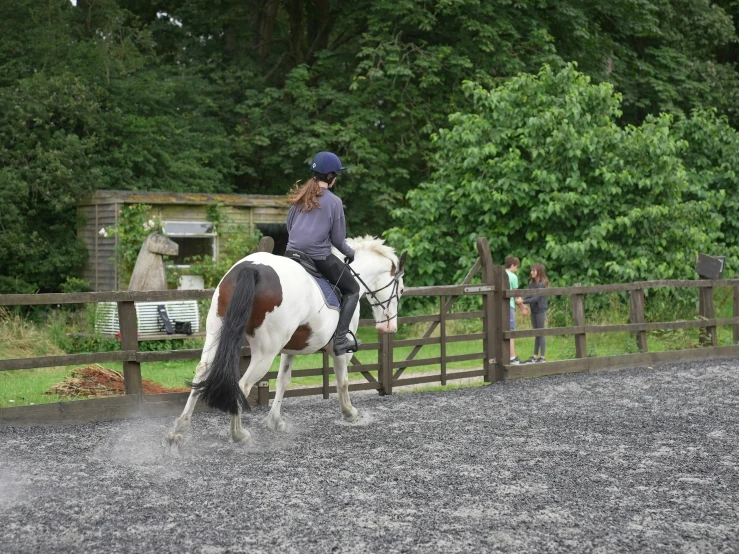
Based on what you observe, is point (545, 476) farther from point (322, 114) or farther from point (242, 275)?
point (322, 114)

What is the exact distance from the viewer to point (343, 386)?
927 centimetres

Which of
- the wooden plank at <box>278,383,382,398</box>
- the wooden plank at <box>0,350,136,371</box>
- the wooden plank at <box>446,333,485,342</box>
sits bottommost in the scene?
the wooden plank at <box>278,383,382,398</box>

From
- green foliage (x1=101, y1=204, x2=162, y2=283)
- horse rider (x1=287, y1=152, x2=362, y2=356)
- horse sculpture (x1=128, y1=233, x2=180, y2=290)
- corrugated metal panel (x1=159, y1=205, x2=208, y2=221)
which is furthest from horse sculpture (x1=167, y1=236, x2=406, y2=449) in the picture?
corrugated metal panel (x1=159, y1=205, x2=208, y2=221)

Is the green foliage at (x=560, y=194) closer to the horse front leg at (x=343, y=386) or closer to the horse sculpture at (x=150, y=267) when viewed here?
the horse sculpture at (x=150, y=267)

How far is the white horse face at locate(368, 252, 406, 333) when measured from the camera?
9859mm

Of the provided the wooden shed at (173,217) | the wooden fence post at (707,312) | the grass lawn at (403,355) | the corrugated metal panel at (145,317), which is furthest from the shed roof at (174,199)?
the wooden fence post at (707,312)

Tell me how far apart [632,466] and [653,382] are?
5.73 meters

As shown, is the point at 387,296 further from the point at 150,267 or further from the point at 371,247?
the point at 150,267

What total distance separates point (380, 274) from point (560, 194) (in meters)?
10.2

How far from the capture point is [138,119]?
2411cm

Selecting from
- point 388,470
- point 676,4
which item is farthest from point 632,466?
point 676,4

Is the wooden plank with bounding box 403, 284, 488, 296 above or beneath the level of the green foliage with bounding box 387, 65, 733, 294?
beneath

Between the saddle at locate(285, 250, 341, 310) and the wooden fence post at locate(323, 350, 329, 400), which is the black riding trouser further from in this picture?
the wooden fence post at locate(323, 350, 329, 400)

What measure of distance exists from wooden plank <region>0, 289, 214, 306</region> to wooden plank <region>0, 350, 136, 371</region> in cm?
52
